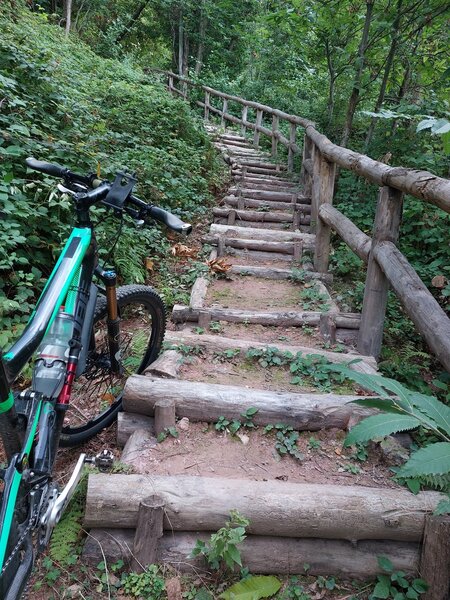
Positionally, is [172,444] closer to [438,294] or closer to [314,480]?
[314,480]

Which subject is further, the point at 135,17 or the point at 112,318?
the point at 135,17

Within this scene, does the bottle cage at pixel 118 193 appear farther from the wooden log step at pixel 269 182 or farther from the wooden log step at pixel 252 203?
the wooden log step at pixel 269 182

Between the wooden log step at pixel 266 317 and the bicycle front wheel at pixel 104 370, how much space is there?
1.59ft

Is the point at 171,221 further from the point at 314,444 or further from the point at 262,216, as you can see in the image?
the point at 262,216

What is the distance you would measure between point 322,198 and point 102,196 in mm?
3739

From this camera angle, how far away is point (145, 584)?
1.63 metres

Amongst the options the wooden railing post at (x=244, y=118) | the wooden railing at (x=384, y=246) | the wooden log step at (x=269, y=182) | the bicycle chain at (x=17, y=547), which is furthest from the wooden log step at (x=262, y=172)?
the bicycle chain at (x=17, y=547)

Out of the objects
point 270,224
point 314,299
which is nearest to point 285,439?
point 314,299

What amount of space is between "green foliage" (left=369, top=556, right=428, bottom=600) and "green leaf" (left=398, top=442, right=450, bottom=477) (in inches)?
42.4

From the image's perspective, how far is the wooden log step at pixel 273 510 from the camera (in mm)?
1712

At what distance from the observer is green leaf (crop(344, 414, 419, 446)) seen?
34.9 inches

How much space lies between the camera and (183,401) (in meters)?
2.28

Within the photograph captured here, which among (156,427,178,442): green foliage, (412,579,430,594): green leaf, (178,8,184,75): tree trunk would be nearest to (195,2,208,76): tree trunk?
(178,8,184,75): tree trunk

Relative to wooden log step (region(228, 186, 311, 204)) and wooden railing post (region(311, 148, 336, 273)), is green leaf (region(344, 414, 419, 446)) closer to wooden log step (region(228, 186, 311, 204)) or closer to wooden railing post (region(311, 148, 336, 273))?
wooden railing post (region(311, 148, 336, 273))
